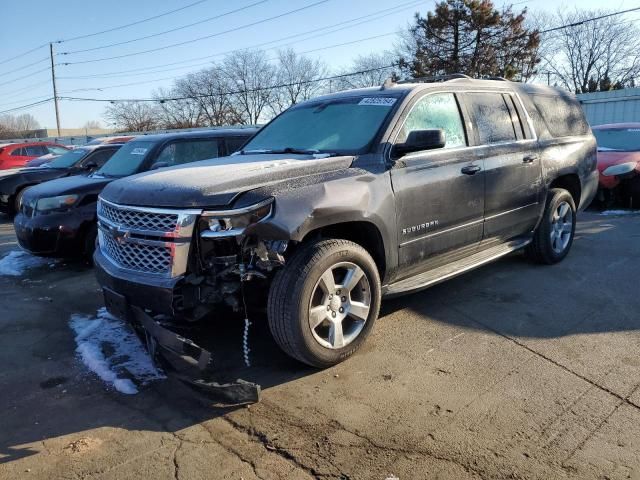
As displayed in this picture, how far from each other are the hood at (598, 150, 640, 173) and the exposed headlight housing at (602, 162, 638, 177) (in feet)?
0.35

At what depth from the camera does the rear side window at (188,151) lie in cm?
722

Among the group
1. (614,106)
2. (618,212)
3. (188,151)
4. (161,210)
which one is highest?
(614,106)

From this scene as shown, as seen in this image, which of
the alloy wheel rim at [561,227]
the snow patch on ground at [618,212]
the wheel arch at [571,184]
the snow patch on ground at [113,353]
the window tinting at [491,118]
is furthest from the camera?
the snow patch on ground at [618,212]

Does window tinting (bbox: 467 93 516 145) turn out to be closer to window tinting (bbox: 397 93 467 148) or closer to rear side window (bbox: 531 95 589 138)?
window tinting (bbox: 397 93 467 148)

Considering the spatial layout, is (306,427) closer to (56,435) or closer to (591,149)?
(56,435)

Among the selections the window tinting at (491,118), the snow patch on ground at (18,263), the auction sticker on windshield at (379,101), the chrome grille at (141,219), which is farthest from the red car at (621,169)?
the snow patch on ground at (18,263)

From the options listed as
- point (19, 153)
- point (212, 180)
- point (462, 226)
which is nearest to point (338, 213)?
point (212, 180)

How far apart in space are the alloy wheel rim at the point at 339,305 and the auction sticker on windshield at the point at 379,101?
1461 mm

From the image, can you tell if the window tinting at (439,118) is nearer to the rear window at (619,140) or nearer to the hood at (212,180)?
the hood at (212,180)

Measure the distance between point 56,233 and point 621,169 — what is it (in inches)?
361

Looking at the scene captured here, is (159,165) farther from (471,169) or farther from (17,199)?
(17,199)

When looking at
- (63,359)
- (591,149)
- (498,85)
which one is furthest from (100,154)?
(591,149)

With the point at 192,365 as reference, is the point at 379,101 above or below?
above

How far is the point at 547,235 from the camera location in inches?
225
